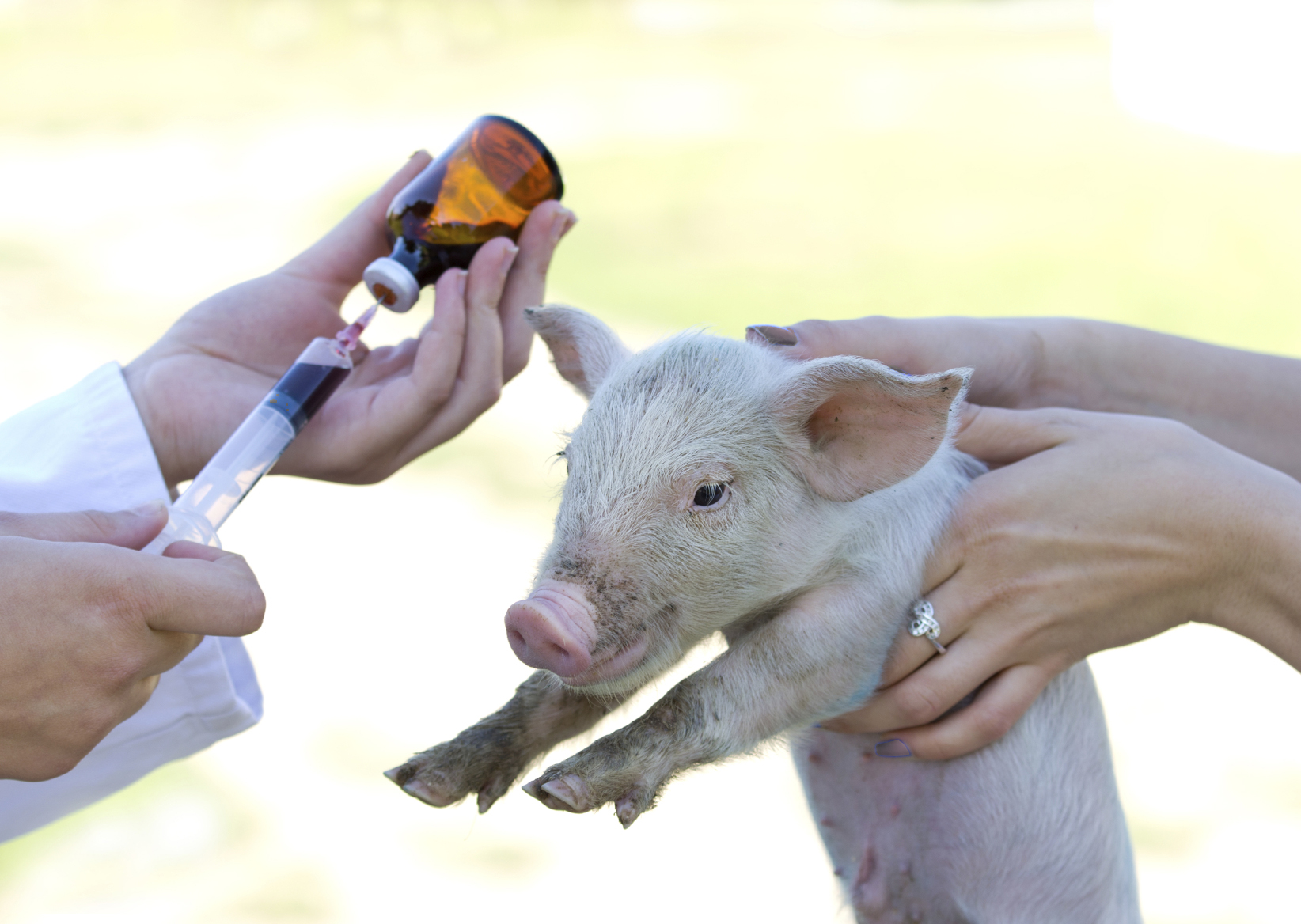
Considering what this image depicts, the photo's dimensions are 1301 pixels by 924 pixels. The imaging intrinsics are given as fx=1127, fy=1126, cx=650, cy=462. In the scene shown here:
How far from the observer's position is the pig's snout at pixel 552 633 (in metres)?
1.44

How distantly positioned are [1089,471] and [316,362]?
1274mm

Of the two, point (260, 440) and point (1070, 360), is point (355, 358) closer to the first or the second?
point (260, 440)

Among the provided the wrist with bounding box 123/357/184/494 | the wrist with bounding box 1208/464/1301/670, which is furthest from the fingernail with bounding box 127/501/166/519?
the wrist with bounding box 1208/464/1301/670

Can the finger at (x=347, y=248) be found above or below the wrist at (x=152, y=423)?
above

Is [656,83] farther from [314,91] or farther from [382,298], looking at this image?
[382,298]

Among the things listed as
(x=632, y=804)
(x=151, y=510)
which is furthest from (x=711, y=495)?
(x=151, y=510)

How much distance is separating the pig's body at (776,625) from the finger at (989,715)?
74 millimetres

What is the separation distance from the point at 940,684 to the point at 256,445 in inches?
45.5

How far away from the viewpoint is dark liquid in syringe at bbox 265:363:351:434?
6.02 ft

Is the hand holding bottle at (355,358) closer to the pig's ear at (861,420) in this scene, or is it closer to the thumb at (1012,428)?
the pig's ear at (861,420)

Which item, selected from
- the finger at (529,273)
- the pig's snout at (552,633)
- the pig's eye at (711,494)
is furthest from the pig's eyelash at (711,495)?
the finger at (529,273)

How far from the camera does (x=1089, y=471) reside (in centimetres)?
178

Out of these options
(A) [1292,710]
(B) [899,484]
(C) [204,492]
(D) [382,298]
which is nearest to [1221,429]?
(B) [899,484]

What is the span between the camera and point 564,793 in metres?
1.49
